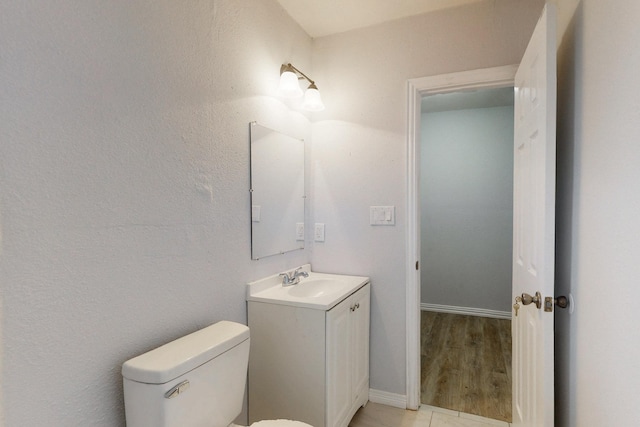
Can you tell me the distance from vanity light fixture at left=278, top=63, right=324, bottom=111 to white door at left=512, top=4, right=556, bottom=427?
1.09m

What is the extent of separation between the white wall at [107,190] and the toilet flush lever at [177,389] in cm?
21

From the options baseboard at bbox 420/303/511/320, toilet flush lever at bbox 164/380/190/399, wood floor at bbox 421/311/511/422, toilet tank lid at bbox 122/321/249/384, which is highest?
toilet tank lid at bbox 122/321/249/384

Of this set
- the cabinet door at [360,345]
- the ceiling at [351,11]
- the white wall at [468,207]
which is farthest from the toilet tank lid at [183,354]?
the white wall at [468,207]

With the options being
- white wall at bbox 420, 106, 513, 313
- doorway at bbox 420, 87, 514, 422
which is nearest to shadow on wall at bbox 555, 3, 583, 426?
doorway at bbox 420, 87, 514, 422

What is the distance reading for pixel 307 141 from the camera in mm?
2309

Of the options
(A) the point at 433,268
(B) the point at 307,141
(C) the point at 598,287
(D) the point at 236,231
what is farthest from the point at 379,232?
(A) the point at 433,268

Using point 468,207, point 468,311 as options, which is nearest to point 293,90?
point 468,207

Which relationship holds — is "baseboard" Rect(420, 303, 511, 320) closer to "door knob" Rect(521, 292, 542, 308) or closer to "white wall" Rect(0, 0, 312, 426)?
"door knob" Rect(521, 292, 542, 308)

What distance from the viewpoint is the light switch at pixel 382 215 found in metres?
2.14

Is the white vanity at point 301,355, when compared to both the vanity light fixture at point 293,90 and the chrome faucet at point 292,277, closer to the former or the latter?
the chrome faucet at point 292,277

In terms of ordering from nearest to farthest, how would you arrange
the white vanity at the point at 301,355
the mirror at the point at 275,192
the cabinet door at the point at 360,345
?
the white vanity at the point at 301,355 → the mirror at the point at 275,192 → the cabinet door at the point at 360,345

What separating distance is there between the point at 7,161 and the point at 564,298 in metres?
1.81

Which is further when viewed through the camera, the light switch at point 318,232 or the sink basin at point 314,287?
the light switch at point 318,232

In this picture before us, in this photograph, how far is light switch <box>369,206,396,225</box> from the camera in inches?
84.4
